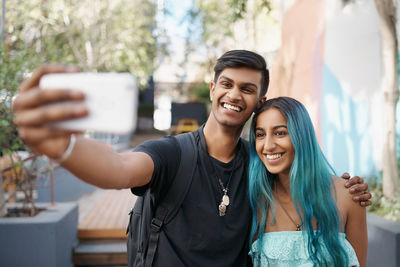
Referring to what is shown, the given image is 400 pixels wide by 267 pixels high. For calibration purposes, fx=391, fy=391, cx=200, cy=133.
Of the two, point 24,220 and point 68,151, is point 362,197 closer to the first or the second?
point 68,151

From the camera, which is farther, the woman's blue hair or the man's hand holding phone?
the woman's blue hair

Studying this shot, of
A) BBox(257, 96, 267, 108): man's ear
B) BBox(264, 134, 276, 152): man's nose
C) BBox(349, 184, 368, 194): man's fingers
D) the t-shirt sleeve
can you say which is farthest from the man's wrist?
BBox(349, 184, 368, 194): man's fingers

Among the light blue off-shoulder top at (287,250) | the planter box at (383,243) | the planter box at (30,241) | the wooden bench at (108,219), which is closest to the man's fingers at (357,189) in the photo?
the light blue off-shoulder top at (287,250)

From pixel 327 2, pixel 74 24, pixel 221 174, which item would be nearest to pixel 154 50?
pixel 74 24

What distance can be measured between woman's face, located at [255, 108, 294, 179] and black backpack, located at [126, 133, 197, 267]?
15.1 inches

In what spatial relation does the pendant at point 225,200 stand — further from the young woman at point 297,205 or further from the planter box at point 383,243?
the planter box at point 383,243

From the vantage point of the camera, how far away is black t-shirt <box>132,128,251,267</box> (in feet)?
5.74

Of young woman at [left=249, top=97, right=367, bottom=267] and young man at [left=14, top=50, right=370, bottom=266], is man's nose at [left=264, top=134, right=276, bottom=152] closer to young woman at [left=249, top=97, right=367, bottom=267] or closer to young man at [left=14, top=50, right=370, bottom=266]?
young woman at [left=249, top=97, right=367, bottom=267]

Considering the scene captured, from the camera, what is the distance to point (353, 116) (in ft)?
20.1

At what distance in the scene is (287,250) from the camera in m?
2.02

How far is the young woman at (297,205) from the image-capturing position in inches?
79.6

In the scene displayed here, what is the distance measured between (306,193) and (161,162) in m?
0.85

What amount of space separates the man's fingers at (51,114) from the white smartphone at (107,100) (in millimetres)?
21

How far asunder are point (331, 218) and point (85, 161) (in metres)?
1.40
